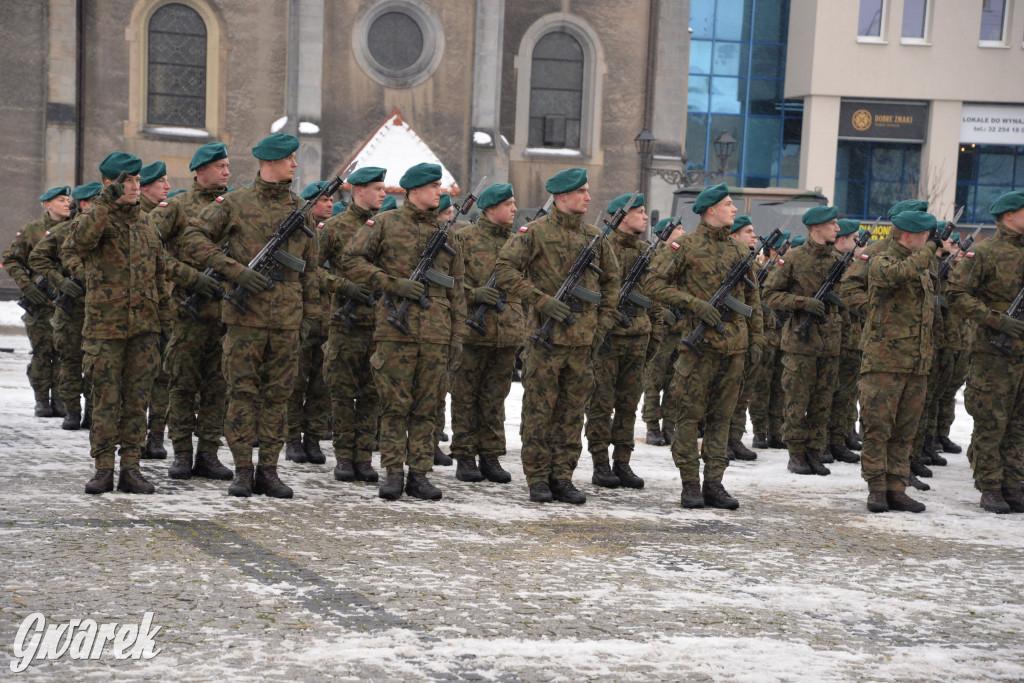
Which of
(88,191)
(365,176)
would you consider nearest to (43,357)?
(88,191)

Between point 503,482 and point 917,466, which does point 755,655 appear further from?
point 917,466

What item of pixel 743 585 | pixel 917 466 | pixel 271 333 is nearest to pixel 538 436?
pixel 271 333

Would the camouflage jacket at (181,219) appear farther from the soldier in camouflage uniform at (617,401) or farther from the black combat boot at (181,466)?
the soldier in camouflage uniform at (617,401)

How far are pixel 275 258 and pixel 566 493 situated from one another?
8.00 feet

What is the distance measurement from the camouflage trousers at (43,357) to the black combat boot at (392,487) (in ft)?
15.9

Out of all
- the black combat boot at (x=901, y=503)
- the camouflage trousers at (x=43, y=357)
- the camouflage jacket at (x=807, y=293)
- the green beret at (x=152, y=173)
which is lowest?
the black combat boot at (x=901, y=503)

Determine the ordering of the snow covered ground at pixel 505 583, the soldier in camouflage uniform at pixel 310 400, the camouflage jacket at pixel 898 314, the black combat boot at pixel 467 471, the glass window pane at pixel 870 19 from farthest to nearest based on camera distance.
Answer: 1. the glass window pane at pixel 870 19
2. the soldier in camouflage uniform at pixel 310 400
3. the black combat boot at pixel 467 471
4. the camouflage jacket at pixel 898 314
5. the snow covered ground at pixel 505 583

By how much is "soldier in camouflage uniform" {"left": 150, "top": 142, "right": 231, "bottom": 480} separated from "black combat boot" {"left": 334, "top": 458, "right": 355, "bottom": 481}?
76 centimetres

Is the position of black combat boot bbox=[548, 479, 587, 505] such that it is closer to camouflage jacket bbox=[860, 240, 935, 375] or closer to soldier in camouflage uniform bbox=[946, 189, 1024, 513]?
camouflage jacket bbox=[860, 240, 935, 375]

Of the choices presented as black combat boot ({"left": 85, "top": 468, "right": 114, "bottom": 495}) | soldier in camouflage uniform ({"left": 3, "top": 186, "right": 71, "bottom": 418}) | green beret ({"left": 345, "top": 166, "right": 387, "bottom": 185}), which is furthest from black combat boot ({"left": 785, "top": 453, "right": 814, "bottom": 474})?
soldier in camouflage uniform ({"left": 3, "top": 186, "right": 71, "bottom": 418})

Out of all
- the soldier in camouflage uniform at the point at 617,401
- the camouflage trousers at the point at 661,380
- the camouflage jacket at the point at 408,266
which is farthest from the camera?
the camouflage trousers at the point at 661,380

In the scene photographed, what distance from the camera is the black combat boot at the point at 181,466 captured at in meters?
8.52

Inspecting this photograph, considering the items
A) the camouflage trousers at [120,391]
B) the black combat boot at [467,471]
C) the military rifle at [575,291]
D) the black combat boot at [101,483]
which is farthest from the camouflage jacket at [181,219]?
the military rifle at [575,291]

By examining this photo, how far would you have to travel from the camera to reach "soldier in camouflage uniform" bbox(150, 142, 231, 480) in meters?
8.53
